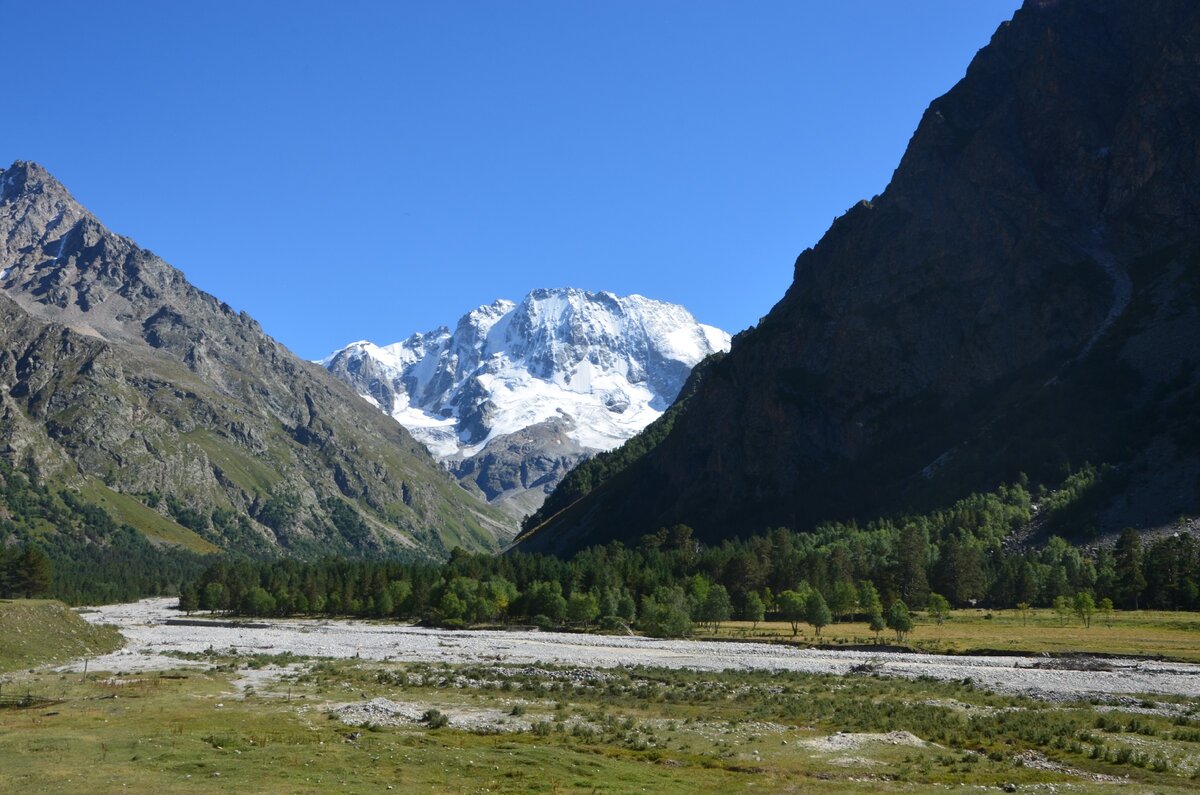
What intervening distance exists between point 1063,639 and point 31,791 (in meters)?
108

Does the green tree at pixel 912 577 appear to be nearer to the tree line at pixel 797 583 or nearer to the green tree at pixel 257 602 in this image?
the tree line at pixel 797 583

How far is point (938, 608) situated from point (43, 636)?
113m

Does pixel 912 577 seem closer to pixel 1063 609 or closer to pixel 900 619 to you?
pixel 1063 609

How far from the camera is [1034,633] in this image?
388 ft

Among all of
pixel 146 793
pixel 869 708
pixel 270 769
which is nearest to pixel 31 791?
pixel 146 793

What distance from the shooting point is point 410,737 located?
50.3 metres

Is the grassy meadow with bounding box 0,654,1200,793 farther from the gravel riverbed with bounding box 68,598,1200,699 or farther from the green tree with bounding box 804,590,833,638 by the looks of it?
the green tree with bounding box 804,590,833,638

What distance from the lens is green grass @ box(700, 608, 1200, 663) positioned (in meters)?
102

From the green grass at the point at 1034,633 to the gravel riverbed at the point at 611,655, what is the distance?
661 centimetres

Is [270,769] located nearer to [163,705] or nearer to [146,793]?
[146,793]

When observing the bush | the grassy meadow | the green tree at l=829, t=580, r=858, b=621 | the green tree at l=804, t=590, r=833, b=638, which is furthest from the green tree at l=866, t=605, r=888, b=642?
the bush

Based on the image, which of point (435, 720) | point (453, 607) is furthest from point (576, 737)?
point (453, 607)

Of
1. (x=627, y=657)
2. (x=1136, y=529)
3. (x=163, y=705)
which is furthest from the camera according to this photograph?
(x=1136, y=529)

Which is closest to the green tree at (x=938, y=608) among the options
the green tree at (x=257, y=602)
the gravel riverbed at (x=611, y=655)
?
the gravel riverbed at (x=611, y=655)
